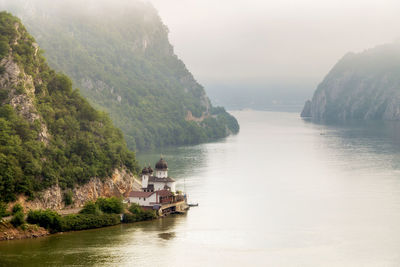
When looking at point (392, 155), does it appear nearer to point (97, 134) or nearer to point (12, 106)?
point (97, 134)

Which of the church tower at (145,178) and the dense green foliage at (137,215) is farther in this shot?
the church tower at (145,178)

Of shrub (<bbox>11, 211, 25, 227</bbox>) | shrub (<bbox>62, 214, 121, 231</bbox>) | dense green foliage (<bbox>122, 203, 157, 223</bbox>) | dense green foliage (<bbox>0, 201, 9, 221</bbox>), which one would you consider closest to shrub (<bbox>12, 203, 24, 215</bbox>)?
dense green foliage (<bbox>0, 201, 9, 221</bbox>)

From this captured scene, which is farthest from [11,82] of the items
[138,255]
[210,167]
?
[210,167]

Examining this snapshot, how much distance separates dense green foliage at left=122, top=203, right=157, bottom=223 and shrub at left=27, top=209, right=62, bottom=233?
8.80 meters

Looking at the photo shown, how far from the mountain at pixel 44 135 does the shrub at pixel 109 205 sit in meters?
4.19

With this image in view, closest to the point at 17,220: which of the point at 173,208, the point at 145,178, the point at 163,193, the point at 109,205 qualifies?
the point at 109,205

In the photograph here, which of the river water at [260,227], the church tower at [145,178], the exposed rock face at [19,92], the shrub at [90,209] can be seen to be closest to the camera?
the river water at [260,227]

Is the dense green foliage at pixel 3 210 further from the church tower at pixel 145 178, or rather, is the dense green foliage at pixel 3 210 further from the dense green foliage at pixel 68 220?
the church tower at pixel 145 178

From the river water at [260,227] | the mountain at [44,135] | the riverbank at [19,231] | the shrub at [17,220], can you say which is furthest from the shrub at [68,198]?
the shrub at [17,220]

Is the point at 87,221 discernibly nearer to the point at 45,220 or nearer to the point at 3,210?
the point at 45,220

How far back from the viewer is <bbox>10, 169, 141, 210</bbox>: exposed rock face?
7662 centimetres

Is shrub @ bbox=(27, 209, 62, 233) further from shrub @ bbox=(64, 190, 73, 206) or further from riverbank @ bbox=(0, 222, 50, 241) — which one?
shrub @ bbox=(64, 190, 73, 206)

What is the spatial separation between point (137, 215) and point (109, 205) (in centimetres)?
341

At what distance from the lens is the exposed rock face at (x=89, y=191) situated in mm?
76625
